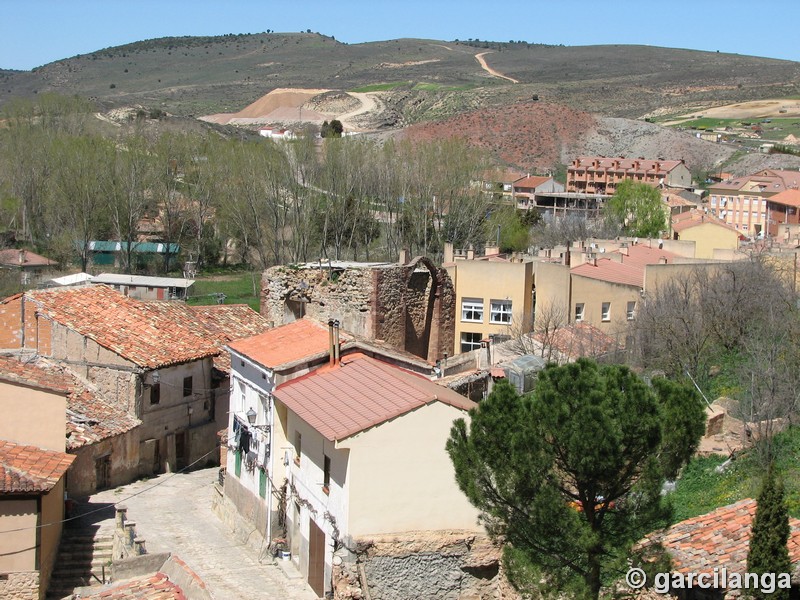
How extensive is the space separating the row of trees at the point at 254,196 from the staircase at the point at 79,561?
1275 inches

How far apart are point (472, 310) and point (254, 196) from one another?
22259 millimetres

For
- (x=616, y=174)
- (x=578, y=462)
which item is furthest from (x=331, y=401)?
(x=616, y=174)

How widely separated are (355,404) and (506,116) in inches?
4026

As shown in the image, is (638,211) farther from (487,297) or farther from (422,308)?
(422,308)

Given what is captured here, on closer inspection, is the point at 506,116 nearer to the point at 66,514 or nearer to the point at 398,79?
the point at 398,79

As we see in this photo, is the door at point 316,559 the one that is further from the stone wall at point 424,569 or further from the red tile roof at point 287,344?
the red tile roof at point 287,344

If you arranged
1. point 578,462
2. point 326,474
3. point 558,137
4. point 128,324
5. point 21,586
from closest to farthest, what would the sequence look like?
point 578,462, point 326,474, point 21,586, point 128,324, point 558,137

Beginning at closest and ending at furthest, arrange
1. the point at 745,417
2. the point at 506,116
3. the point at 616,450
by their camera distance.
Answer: the point at 616,450 < the point at 745,417 < the point at 506,116

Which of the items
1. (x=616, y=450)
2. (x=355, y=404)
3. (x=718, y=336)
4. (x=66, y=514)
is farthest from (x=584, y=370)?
(x=718, y=336)

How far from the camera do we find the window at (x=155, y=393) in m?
27.2

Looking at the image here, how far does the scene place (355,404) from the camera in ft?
58.2

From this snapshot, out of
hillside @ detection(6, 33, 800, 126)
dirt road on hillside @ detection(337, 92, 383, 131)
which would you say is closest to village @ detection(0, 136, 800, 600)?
hillside @ detection(6, 33, 800, 126)

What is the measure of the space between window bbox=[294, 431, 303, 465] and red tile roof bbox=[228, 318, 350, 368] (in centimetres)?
160

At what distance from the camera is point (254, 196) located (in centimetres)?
5591
